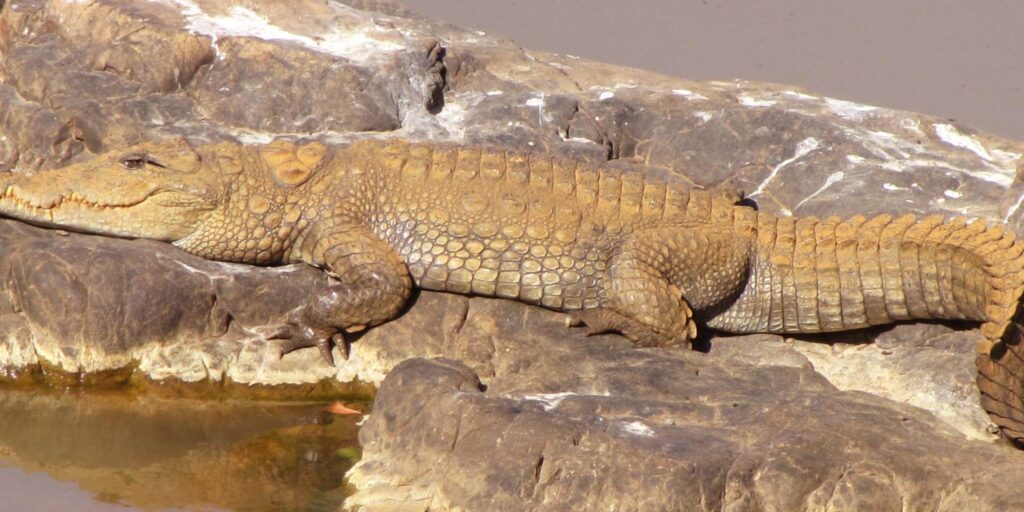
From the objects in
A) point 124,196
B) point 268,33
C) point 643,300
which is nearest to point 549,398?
point 643,300

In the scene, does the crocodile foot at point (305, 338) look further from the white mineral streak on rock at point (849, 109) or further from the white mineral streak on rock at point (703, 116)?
the white mineral streak on rock at point (849, 109)

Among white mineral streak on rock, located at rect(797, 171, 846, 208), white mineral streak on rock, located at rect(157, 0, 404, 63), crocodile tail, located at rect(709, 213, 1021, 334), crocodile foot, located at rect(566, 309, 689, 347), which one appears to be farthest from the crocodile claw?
white mineral streak on rock, located at rect(797, 171, 846, 208)

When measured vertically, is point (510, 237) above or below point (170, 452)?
above

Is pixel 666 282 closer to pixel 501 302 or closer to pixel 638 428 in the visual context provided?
pixel 501 302

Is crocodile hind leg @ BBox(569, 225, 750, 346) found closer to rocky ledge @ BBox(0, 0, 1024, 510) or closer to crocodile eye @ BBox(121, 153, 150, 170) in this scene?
rocky ledge @ BBox(0, 0, 1024, 510)

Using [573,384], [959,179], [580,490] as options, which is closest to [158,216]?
[573,384]

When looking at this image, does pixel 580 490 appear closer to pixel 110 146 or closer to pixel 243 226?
pixel 243 226
